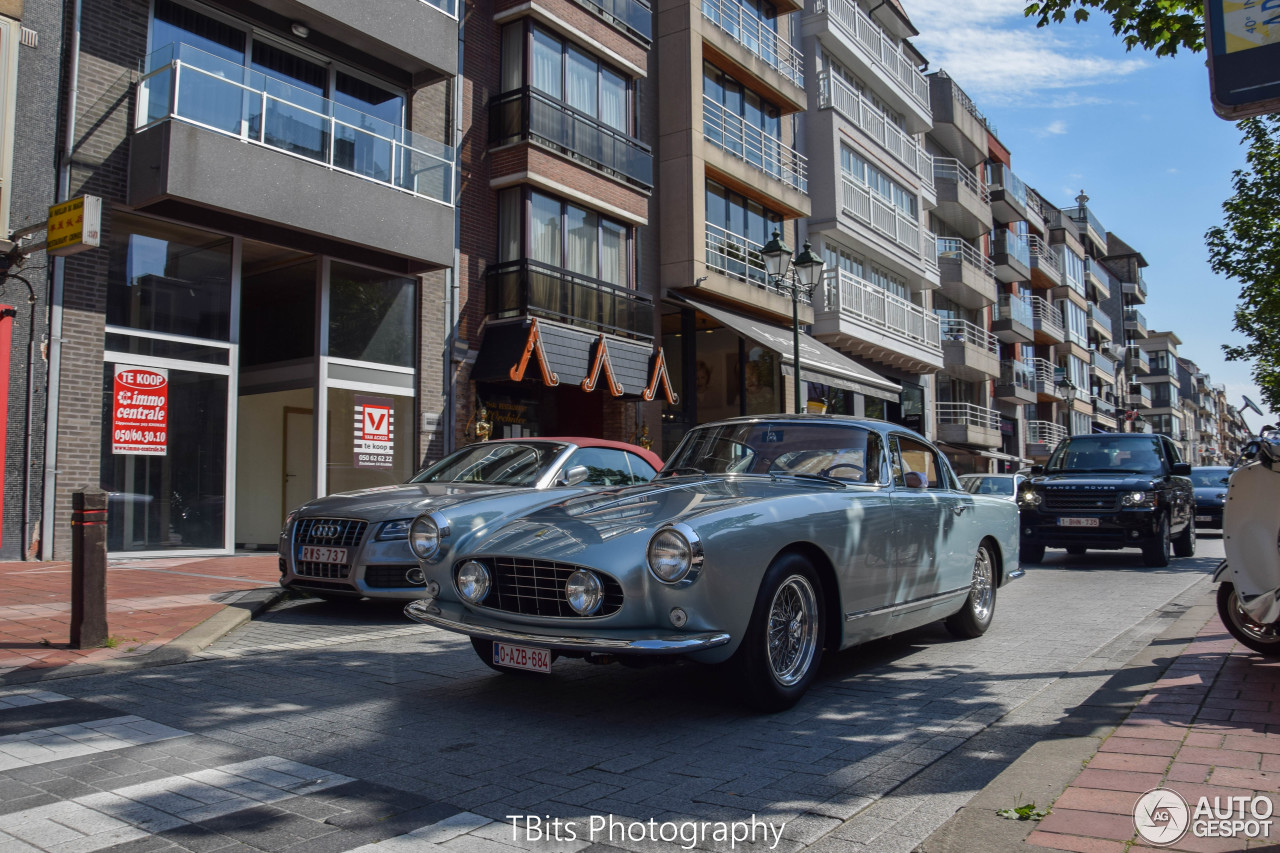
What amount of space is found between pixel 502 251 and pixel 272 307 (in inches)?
175

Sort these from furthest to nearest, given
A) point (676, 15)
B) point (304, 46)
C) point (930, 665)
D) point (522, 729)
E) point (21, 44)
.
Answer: point (676, 15), point (304, 46), point (21, 44), point (930, 665), point (522, 729)

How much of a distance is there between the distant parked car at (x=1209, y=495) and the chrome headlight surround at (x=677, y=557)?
19.9 m

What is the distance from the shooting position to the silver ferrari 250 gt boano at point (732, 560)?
14.0ft

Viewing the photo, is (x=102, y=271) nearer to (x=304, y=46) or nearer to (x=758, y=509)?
(x=304, y=46)

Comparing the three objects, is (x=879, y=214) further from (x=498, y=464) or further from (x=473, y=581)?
(x=473, y=581)

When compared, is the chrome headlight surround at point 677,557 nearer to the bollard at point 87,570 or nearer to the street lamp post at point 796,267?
the bollard at point 87,570

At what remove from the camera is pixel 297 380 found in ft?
48.5

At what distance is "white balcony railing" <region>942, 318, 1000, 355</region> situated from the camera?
3591cm

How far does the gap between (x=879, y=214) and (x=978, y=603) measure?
2344cm

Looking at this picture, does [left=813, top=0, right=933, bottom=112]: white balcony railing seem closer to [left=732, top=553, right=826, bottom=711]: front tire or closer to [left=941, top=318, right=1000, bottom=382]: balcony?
[left=941, top=318, right=1000, bottom=382]: balcony

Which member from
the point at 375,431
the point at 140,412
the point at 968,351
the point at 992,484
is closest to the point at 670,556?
the point at 140,412

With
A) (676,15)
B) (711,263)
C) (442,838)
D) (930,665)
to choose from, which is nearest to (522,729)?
(442,838)

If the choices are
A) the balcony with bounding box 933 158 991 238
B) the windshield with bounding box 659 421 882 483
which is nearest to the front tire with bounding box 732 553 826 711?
the windshield with bounding box 659 421 882 483

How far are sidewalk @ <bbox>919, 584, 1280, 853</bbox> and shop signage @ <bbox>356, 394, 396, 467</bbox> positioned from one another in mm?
12313
